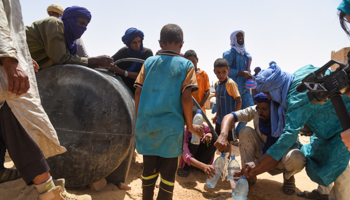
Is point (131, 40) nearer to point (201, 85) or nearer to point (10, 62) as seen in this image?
point (201, 85)

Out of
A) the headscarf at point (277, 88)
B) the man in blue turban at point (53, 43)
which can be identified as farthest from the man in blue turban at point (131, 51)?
the headscarf at point (277, 88)

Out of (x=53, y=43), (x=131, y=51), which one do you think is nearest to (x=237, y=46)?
(x=131, y=51)

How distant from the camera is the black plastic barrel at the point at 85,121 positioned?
2.88m

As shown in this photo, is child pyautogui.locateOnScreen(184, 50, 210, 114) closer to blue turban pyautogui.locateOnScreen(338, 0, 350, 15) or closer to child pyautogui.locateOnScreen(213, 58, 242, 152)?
child pyautogui.locateOnScreen(213, 58, 242, 152)

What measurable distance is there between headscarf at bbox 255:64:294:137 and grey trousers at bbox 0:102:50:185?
2584 mm

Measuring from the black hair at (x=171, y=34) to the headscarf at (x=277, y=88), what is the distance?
132cm

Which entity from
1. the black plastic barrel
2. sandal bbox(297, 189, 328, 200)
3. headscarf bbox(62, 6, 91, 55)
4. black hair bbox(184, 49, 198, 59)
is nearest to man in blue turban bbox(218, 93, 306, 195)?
sandal bbox(297, 189, 328, 200)

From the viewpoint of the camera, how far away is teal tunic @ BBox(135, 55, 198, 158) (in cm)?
→ 232

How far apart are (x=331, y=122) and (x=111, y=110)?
8.34 feet

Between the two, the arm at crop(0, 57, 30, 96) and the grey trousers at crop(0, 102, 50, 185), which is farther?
the grey trousers at crop(0, 102, 50, 185)

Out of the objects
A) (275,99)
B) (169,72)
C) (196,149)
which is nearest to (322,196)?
(275,99)

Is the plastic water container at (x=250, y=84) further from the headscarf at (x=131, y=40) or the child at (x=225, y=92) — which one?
the headscarf at (x=131, y=40)

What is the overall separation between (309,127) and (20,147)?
306 centimetres

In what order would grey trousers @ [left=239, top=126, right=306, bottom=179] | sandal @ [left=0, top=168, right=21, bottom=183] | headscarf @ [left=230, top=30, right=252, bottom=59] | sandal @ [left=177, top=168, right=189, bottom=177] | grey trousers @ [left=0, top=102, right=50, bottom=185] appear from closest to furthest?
grey trousers @ [left=0, top=102, right=50, bottom=185]
sandal @ [left=0, top=168, right=21, bottom=183]
grey trousers @ [left=239, top=126, right=306, bottom=179]
sandal @ [left=177, top=168, right=189, bottom=177]
headscarf @ [left=230, top=30, right=252, bottom=59]
